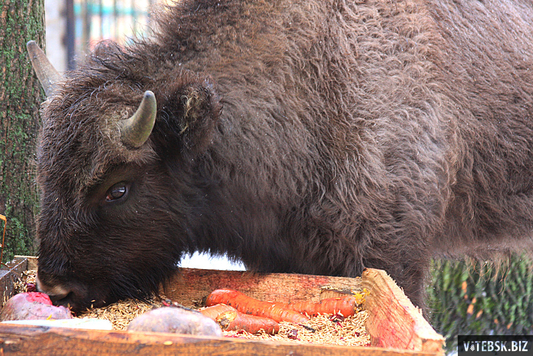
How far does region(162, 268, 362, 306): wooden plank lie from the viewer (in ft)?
8.80

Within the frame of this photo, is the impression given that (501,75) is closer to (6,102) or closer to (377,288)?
(377,288)

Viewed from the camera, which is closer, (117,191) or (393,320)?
(393,320)

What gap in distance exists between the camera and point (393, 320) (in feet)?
6.89

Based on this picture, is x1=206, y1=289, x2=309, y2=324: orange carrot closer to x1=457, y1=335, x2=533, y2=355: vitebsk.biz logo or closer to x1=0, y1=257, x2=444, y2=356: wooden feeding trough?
x1=0, y1=257, x2=444, y2=356: wooden feeding trough

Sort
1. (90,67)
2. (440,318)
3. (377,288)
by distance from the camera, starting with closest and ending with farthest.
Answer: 1. (377,288)
2. (90,67)
3. (440,318)

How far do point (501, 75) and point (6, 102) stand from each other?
299 centimetres

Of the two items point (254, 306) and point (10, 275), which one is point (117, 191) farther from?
point (254, 306)

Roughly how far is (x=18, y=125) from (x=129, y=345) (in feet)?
6.97

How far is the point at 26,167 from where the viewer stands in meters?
3.32

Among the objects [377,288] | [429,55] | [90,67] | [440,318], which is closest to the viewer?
[377,288]

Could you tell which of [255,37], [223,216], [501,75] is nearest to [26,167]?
[223,216]


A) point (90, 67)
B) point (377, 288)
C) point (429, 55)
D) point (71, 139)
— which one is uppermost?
point (429, 55)

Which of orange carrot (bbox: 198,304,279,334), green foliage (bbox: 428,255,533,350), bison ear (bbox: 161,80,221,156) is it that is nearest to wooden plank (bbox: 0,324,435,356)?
orange carrot (bbox: 198,304,279,334)

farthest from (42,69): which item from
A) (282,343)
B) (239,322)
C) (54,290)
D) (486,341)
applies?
(486,341)
